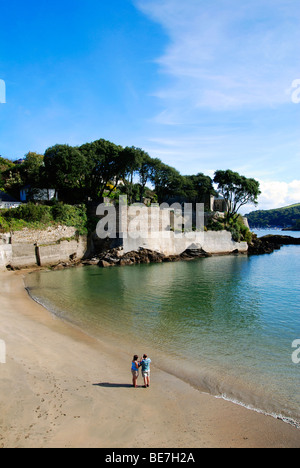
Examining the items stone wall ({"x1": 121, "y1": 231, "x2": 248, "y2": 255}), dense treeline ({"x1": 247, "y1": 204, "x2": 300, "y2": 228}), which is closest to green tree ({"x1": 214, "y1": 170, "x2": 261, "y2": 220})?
stone wall ({"x1": 121, "y1": 231, "x2": 248, "y2": 255})

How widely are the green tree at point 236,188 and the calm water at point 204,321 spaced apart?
2712 centimetres

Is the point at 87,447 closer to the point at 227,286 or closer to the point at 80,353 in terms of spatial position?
the point at 80,353

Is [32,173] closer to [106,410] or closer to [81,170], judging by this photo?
[81,170]

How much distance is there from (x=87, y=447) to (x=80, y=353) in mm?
4930

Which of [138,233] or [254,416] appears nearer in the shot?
[254,416]

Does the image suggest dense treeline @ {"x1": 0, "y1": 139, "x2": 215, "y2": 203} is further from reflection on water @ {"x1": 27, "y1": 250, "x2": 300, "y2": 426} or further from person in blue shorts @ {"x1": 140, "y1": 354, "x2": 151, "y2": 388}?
person in blue shorts @ {"x1": 140, "y1": 354, "x2": 151, "y2": 388}

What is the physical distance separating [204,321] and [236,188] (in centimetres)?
4245

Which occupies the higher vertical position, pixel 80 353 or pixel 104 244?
pixel 104 244

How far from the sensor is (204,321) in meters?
13.6

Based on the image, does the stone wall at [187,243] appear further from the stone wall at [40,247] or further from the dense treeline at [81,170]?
the dense treeline at [81,170]

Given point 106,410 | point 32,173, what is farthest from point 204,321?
point 32,173

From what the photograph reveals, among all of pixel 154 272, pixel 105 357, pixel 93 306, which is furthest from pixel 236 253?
pixel 105 357

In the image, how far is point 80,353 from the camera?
32.9 ft

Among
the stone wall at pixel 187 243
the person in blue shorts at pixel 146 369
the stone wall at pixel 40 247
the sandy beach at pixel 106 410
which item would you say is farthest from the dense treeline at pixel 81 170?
the person in blue shorts at pixel 146 369
